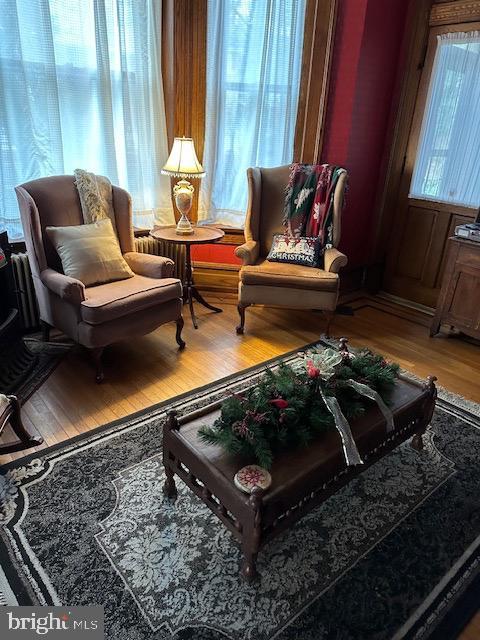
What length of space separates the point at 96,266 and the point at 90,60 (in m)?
1.46

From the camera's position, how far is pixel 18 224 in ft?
9.82

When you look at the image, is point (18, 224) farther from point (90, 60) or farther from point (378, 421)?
point (378, 421)

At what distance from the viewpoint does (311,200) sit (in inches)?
139

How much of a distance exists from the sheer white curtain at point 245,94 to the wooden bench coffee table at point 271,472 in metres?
2.55

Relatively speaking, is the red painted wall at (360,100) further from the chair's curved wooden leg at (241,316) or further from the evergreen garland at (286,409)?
the evergreen garland at (286,409)

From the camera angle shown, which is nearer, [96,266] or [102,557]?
[102,557]

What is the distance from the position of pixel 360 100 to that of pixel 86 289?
2.64m

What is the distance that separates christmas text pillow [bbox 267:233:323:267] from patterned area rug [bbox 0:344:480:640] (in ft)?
5.57

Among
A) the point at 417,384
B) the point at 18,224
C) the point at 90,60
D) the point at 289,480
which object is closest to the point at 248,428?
the point at 289,480

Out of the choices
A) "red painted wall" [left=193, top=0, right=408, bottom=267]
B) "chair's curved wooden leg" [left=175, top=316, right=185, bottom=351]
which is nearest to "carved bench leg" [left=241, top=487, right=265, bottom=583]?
"chair's curved wooden leg" [left=175, top=316, right=185, bottom=351]

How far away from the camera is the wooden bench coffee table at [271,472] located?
1403 millimetres

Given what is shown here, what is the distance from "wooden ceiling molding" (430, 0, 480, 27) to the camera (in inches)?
131

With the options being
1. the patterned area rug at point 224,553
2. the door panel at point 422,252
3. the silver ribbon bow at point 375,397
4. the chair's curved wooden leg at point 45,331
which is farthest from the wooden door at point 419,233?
the chair's curved wooden leg at point 45,331

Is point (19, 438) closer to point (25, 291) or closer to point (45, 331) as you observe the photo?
point (45, 331)
